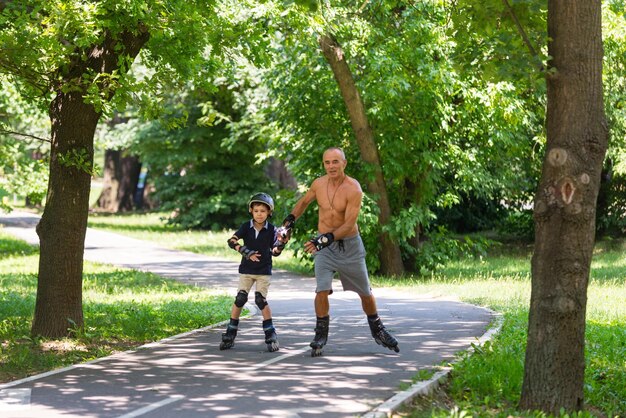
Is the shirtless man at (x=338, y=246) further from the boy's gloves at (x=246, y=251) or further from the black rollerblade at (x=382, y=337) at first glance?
the boy's gloves at (x=246, y=251)

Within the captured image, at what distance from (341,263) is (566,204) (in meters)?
3.22

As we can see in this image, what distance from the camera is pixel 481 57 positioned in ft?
32.9

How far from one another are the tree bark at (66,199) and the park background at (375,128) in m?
0.07

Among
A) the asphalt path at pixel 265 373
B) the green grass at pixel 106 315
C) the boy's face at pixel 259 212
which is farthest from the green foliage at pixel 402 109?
the boy's face at pixel 259 212

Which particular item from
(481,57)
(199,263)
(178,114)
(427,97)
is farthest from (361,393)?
(178,114)

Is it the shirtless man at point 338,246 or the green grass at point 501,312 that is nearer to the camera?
the green grass at point 501,312

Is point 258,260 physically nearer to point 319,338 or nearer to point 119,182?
point 319,338

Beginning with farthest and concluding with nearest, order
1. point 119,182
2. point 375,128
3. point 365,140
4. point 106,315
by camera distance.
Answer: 1. point 119,182
2. point 375,128
3. point 365,140
4. point 106,315

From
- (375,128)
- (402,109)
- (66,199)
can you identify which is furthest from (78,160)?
(375,128)

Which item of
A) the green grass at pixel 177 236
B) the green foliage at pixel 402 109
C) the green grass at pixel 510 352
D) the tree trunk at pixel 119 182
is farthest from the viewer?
the tree trunk at pixel 119 182

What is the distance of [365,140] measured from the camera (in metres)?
21.7

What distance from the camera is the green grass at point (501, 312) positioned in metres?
9.59

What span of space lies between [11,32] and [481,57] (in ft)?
15.6

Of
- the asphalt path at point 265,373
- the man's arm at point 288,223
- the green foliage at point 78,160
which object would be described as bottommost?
the asphalt path at point 265,373
